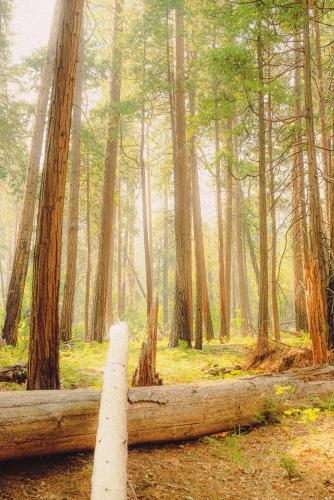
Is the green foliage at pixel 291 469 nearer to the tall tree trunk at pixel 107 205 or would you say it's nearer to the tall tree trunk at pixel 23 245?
the tall tree trunk at pixel 23 245

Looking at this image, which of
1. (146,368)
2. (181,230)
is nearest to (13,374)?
(146,368)

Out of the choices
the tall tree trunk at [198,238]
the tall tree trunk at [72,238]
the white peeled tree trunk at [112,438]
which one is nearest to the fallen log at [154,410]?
the white peeled tree trunk at [112,438]

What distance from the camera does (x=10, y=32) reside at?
1809 cm

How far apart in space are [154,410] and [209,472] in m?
0.86

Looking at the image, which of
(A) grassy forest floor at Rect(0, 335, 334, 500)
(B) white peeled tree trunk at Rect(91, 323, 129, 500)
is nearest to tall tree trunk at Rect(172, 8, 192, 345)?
(A) grassy forest floor at Rect(0, 335, 334, 500)

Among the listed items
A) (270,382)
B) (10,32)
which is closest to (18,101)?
(10,32)

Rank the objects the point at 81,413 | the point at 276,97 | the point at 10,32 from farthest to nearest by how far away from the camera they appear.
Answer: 1. the point at 10,32
2. the point at 276,97
3. the point at 81,413

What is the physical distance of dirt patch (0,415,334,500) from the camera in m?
3.12

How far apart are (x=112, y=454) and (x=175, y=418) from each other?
189cm

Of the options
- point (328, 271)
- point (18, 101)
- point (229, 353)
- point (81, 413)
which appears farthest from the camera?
point (18, 101)

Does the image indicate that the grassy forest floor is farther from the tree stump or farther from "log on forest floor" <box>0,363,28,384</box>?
"log on forest floor" <box>0,363,28,384</box>

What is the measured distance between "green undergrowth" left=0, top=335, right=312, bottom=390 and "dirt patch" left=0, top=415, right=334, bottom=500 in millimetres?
2432

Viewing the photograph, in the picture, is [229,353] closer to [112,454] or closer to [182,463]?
[182,463]

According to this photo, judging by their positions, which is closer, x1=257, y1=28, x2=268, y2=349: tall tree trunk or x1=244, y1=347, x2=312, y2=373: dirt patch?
x1=244, y1=347, x2=312, y2=373: dirt patch
